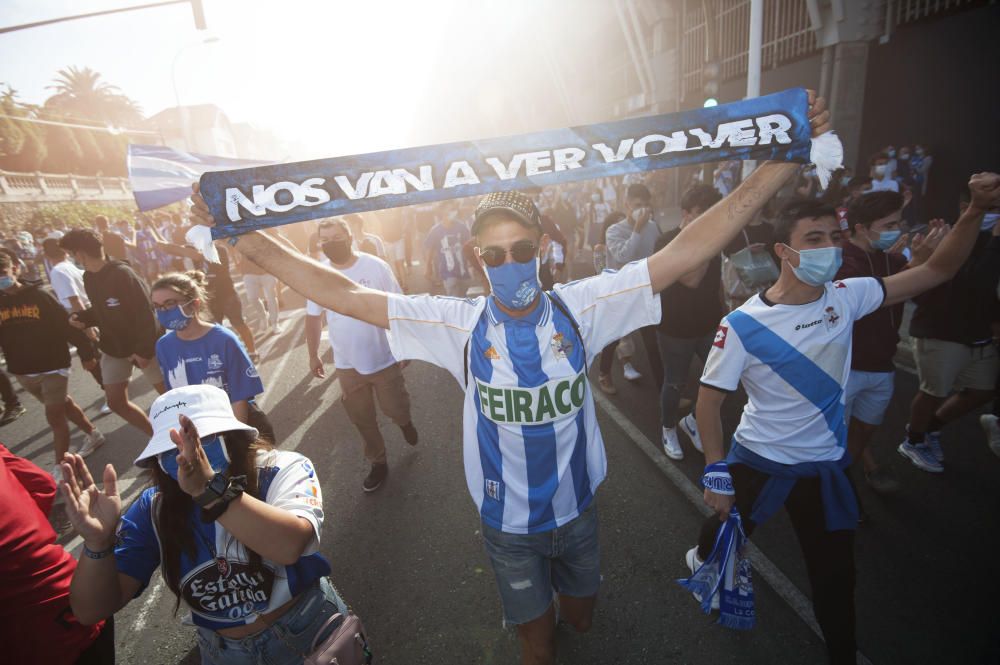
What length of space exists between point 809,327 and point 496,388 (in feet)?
5.30

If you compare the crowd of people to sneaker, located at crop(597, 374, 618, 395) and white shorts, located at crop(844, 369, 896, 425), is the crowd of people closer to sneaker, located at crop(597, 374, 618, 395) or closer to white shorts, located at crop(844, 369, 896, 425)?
white shorts, located at crop(844, 369, 896, 425)

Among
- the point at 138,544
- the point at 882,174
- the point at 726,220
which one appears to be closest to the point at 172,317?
the point at 138,544

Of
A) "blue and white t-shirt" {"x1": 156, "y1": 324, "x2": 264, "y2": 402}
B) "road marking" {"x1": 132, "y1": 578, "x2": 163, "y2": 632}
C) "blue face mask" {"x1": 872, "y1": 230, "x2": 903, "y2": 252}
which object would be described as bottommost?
"road marking" {"x1": 132, "y1": 578, "x2": 163, "y2": 632}

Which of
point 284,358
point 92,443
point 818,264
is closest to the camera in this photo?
point 818,264

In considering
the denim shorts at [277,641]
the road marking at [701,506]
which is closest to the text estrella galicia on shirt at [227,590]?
the denim shorts at [277,641]

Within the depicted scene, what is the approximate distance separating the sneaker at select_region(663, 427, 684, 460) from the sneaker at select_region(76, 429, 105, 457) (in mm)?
6613

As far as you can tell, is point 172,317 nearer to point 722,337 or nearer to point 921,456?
point 722,337

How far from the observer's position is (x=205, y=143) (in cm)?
6938

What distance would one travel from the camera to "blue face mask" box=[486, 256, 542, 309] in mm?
2051

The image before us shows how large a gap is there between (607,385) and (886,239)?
3.18 meters

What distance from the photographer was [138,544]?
1.76 metres

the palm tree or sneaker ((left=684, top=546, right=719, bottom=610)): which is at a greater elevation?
the palm tree

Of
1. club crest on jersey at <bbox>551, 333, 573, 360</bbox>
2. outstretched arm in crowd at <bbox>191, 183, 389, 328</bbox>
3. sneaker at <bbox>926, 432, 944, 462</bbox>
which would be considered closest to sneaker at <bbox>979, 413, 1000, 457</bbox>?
sneaker at <bbox>926, 432, 944, 462</bbox>

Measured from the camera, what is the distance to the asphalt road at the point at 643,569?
8.76ft
